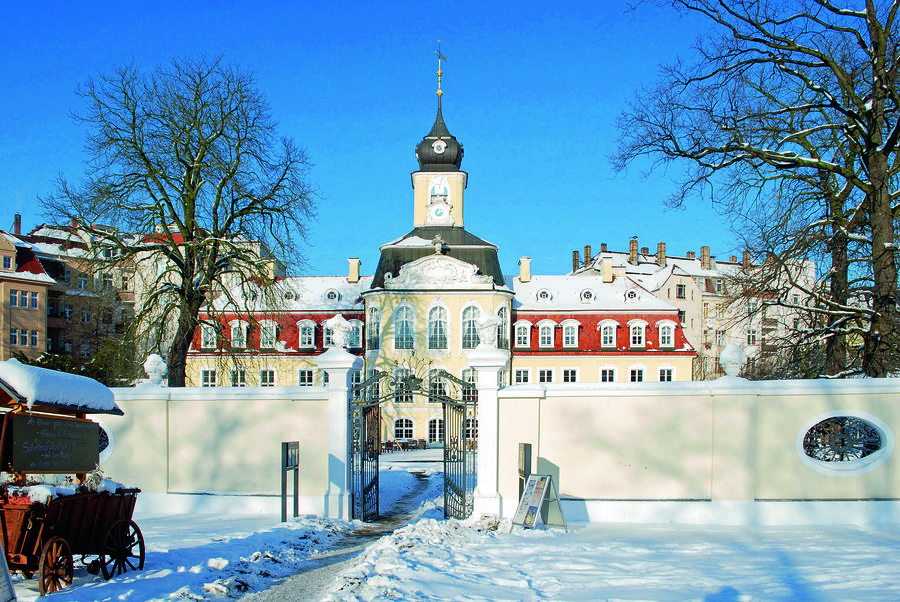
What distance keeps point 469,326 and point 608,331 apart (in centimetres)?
817

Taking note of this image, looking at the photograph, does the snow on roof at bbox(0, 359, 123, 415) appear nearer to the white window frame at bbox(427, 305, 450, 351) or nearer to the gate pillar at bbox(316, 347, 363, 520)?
the gate pillar at bbox(316, 347, 363, 520)

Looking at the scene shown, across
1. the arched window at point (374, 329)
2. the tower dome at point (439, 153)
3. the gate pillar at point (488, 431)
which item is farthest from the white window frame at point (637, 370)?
the gate pillar at point (488, 431)

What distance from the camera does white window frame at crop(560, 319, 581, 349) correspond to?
4153cm

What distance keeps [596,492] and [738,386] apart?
2.96m

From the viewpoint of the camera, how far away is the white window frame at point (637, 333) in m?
41.3

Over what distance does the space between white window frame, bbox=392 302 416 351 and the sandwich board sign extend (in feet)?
85.3

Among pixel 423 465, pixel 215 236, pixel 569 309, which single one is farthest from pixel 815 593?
pixel 569 309

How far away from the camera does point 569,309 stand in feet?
137

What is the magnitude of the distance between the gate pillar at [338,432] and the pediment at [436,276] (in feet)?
79.7

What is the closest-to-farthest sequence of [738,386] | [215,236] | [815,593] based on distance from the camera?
[815,593], [738,386], [215,236]

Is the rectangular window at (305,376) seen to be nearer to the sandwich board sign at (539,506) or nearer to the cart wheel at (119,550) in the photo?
the sandwich board sign at (539,506)

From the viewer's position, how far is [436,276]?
3841cm

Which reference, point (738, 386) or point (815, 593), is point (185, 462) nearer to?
point (738, 386)

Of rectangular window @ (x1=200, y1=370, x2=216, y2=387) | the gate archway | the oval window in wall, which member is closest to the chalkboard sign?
the gate archway
